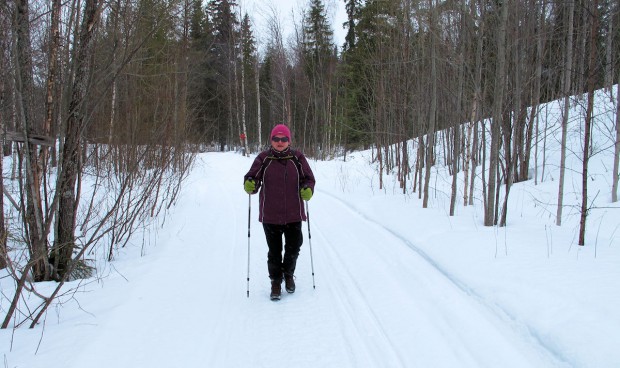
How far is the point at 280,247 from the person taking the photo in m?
4.40

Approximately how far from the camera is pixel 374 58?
39.8 feet

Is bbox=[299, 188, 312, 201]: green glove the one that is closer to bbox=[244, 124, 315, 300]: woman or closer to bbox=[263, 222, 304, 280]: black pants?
bbox=[244, 124, 315, 300]: woman

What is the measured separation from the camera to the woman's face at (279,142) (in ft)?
14.1

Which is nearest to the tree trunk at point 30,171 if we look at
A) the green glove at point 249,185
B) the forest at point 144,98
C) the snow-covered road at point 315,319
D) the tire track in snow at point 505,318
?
the forest at point 144,98

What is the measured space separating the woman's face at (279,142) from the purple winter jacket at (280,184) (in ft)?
0.18

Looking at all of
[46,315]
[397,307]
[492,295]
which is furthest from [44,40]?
[492,295]

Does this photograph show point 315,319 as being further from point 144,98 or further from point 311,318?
point 144,98

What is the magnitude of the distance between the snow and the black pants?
272 mm

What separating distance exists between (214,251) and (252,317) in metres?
2.48

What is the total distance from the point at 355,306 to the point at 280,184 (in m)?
1.55

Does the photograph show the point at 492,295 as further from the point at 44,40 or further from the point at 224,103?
the point at 224,103

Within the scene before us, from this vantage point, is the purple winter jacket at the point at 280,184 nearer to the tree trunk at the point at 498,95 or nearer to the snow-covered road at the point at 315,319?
the snow-covered road at the point at 315,319

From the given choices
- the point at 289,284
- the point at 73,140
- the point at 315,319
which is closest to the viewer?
the point at 315,319

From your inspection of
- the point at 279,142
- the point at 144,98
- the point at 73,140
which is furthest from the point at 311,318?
the point at 144,98
